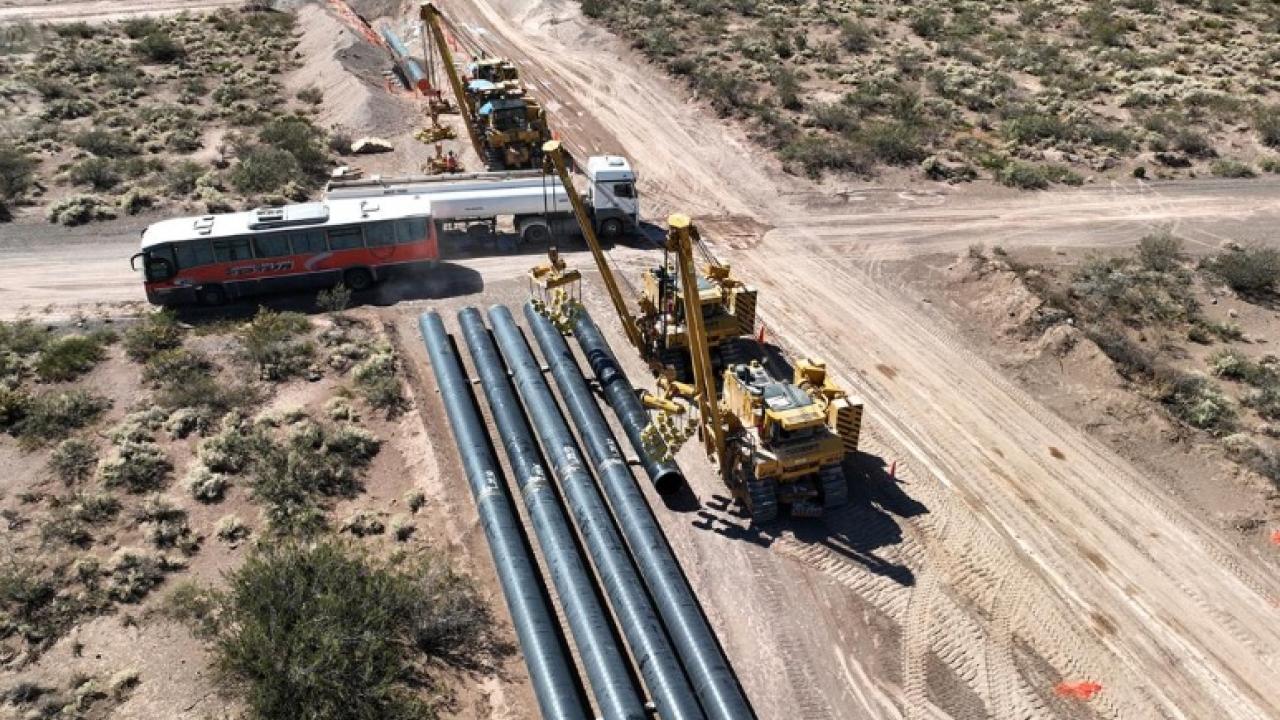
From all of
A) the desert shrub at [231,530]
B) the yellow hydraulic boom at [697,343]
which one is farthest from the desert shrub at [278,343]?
the yellow hydraulic boom at [697,343]

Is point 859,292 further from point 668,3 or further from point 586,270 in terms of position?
point 668,3

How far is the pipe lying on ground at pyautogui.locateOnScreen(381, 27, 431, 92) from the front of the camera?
47531 mm

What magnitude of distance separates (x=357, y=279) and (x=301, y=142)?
13.5 m

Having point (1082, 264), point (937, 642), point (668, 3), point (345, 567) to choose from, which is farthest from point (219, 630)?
point (668, 3)

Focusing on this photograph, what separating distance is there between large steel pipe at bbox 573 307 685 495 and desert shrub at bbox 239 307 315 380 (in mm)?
8786

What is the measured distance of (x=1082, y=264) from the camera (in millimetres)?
32188

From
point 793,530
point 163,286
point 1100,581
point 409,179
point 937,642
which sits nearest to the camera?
point 937,642

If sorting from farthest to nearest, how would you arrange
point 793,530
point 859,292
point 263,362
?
1. point 859,292
2. point 263,362
3. point 793,530

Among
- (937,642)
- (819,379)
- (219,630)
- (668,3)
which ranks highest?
(668,3)

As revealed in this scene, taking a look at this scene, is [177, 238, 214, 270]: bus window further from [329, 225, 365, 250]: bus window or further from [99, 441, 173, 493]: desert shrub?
[99, 441, 173, 493]: desert shrub

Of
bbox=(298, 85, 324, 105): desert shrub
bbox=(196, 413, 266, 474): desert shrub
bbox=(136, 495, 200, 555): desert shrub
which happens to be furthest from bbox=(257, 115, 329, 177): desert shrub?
bbox=(136, 495, 200, 555): desert shrub

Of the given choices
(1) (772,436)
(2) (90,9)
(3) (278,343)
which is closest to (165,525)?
(3) (278,343)

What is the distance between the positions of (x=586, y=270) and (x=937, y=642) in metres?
19.3

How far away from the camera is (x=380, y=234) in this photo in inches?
1159
